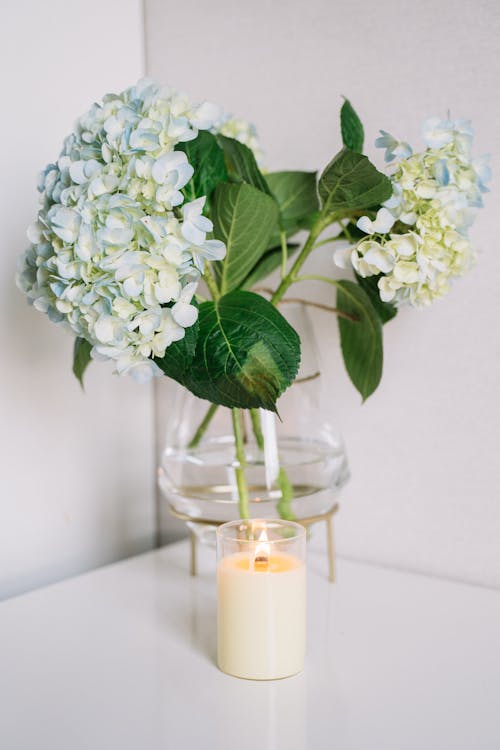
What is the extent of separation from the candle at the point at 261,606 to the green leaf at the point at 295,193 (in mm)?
368

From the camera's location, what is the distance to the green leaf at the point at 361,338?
0.79 m

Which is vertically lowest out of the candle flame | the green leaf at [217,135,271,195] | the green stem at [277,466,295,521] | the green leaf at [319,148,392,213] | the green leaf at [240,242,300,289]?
the candle flame

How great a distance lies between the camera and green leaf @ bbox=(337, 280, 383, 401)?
79 cm

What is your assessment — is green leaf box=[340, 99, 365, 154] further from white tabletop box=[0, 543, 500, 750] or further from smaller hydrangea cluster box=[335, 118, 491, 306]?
white tabletop box=[0, 543, 500, 750]

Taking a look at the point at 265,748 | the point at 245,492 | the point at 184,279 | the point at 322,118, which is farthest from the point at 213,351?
the point at 322,118

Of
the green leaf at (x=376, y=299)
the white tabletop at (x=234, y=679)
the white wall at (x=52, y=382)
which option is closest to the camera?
the white tabletop at (x=234, y=679)

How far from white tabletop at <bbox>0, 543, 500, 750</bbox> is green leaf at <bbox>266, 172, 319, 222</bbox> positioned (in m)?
0.43

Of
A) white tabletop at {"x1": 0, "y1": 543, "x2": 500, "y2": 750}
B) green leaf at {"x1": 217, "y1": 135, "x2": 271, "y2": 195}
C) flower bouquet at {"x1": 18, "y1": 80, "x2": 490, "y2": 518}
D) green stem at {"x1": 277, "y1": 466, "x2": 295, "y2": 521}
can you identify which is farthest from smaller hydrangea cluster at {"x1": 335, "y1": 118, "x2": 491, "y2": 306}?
white tabletop at {"x1": 0, "y1": 543, "x2": 500, "y2": 750}

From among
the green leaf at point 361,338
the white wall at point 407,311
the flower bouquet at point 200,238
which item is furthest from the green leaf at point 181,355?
the white wall at point 407,311

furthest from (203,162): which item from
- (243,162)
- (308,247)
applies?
(308,247)

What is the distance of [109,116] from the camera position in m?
0.66

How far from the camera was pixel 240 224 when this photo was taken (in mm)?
713

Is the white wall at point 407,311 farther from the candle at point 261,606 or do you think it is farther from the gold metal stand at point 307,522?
the candle at point 261,606

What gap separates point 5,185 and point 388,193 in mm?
450
